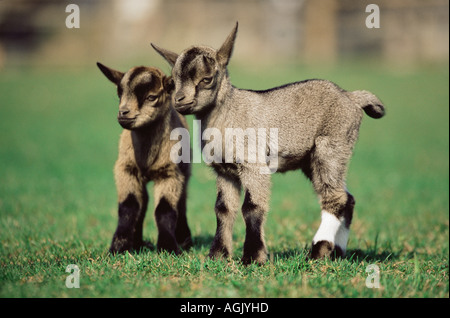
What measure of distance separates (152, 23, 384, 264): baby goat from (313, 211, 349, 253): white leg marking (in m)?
0.01

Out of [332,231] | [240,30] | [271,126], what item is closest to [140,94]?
[271,126]

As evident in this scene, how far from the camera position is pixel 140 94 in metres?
5.91

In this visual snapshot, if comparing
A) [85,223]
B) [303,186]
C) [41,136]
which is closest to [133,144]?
[85,223]

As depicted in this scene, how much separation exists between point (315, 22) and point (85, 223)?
970 inches

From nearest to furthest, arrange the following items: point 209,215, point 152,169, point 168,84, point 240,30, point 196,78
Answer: point 196,78 → point 168,84 → point 152,169 → point 209,215 → point 240,30

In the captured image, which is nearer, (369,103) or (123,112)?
(123,112)

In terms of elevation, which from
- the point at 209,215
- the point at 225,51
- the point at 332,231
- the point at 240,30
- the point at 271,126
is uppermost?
the point at 240,30

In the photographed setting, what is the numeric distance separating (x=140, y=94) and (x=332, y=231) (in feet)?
7.78

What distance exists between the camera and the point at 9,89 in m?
25.1

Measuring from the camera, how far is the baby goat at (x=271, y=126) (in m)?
5.50

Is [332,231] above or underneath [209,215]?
above

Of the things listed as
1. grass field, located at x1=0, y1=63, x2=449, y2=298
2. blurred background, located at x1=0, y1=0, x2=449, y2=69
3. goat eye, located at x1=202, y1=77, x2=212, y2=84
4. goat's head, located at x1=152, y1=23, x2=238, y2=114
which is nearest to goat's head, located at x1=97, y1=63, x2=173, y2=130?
goat's head, located at x1=152, y1=23, x2=238, y2=114

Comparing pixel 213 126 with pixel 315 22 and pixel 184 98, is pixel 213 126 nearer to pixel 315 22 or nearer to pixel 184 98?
pixel 184 98

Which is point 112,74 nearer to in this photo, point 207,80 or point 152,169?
point 152,169
